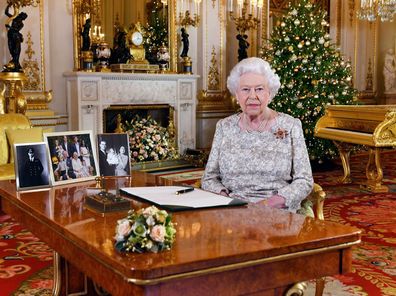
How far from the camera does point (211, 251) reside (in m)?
1.50

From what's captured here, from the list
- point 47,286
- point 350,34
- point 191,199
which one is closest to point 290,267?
point 191,199

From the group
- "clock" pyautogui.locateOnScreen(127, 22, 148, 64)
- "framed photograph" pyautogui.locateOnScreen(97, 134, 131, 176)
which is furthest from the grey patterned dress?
"clock" pyautogui.locateOnScreen(127, 22, 148, 64)

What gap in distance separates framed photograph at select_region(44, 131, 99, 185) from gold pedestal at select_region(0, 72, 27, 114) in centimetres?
442

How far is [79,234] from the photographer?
66.4 inches

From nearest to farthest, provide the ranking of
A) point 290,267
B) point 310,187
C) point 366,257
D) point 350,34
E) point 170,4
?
point 290,267
point 310,187
point 366,257
point 170,4
point 350,34

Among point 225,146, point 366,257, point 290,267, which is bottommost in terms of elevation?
point 366,257

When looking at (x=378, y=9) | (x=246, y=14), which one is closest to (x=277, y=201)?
(x=378, y=9)

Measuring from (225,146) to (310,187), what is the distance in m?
0.49

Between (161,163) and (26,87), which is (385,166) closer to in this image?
(161,163)

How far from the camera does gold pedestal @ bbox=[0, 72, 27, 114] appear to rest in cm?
671

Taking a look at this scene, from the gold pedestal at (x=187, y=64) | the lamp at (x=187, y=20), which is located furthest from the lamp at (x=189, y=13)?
the gold pedestal at (x=187, y=64)

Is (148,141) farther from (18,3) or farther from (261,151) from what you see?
(261,151)

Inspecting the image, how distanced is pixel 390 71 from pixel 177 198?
1097 cm

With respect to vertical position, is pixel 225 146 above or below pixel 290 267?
above
